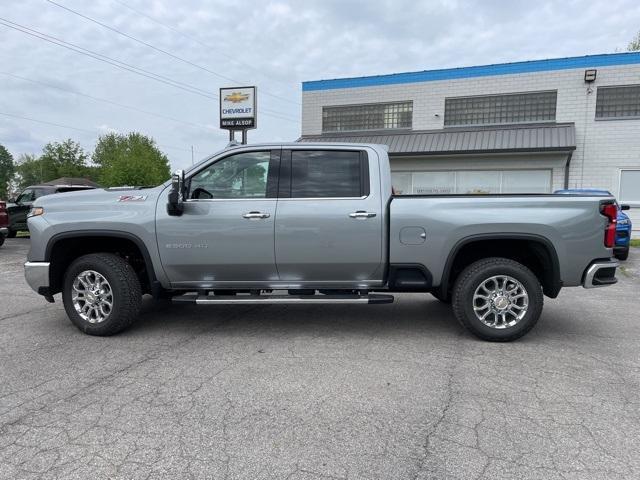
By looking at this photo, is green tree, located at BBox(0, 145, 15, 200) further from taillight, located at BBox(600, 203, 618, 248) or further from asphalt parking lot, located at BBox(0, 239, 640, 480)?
taillight, located at BBox(600, 203, 618, 248)

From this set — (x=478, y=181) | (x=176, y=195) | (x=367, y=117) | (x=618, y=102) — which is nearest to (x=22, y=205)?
(x=367, y=117)

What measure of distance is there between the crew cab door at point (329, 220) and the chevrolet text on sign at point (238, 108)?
45.6 ft

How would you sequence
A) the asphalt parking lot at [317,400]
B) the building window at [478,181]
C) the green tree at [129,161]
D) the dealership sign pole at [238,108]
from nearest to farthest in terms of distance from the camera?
the asphalt parking lot at [317,400], the building window at [478,181], the dealership sign pole at [238,108], the green tree at [129,161]

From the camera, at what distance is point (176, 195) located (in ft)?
15.9

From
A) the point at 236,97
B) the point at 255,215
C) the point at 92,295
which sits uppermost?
the point at 236,97

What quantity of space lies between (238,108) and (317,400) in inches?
648

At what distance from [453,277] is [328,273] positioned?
1.42 m

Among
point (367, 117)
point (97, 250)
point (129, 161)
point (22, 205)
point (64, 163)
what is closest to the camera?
point (97, 250)

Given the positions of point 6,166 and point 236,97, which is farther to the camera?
point 6,166

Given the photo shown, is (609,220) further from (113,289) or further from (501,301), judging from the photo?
(113,289)

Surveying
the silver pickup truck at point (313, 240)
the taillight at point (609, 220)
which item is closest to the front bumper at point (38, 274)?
the silver pickup truck at point (313, 240)

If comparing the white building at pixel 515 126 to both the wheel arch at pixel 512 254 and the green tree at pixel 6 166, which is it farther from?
the green tree at pixel 6 166

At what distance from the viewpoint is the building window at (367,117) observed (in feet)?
62.5

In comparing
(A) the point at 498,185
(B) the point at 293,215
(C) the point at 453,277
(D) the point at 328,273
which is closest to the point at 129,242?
(B) the point at 293,215
